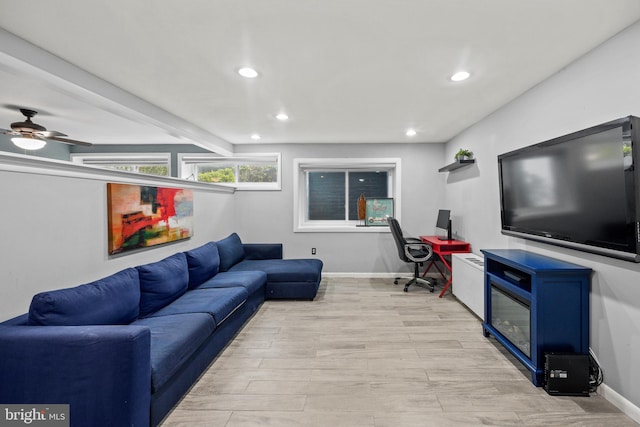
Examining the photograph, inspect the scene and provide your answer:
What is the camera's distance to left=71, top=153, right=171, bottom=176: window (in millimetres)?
5504

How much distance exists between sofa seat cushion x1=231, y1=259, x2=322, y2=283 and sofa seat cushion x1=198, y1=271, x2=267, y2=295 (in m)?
0.18

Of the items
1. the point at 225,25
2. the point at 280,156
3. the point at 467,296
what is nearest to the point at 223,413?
the point at 225,25

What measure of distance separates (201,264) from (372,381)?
7.15 feet

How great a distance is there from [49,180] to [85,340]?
1.15 metres

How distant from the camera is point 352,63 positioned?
2.21 meters

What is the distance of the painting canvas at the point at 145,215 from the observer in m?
2.45

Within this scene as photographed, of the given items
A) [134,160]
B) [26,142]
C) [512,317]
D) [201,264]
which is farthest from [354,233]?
[26,142]

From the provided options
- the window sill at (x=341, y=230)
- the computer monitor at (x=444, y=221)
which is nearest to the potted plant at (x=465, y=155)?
the computer monitor at (x=444, y=221)

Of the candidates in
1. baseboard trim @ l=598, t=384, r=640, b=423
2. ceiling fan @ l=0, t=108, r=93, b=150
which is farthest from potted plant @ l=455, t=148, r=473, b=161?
ceiling fan @ l=0, t=108, r=93, b=150

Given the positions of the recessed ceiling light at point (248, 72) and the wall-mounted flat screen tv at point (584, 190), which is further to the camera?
the recessed ceiling light at point (248, 72)

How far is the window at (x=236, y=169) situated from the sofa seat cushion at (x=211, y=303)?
8.42 feet

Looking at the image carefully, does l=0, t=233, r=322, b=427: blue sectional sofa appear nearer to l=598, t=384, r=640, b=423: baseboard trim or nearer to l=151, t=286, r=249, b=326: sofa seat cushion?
l=151, t=286, r=249, b=326: sofa seat cushion

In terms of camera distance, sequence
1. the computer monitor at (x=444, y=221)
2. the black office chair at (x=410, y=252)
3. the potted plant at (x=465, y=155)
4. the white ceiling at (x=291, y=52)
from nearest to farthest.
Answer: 1. the white ceiling at (x=291, y=52)
2. the potted plant at (x=465, y=155)
3. the black office chair at (x=410, y=252)
4. the computer monitor at (x=444, y=221)

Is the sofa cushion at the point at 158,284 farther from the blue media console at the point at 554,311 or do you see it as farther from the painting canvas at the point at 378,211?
the painting canvas at the point at 378,211
